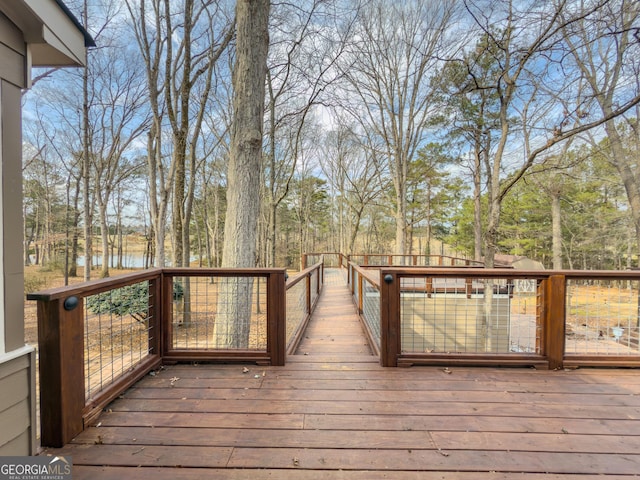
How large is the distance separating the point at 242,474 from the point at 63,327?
1.24 meters

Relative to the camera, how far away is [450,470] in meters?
1.37

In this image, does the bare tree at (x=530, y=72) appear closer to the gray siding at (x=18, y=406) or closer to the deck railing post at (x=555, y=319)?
the deck railing post at (x=555, y=319)

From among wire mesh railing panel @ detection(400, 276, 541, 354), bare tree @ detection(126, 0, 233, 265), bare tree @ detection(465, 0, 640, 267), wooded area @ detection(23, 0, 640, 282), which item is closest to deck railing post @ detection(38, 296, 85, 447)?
wooded area @ detection(23, 0, 640, 282)

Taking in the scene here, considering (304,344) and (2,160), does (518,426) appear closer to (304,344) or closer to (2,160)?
(304,344)

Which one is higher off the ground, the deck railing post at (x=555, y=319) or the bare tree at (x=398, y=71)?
the bare tree at (x=398, y=71)

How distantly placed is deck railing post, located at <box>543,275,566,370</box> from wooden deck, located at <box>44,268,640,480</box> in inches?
5.9

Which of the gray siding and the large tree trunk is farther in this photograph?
the large tree trunk

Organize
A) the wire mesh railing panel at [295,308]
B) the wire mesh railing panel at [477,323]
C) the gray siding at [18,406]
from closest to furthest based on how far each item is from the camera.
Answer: the gray siding at [18,406] < the wire mesh railing panel at [477,323] < the wire mesh railing panel at [295,308]

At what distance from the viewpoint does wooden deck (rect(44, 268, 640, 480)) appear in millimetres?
1389

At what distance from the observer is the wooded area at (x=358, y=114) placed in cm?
450

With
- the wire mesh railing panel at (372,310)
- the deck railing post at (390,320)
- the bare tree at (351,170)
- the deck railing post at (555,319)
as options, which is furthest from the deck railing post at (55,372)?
the bare tree at (351,170)

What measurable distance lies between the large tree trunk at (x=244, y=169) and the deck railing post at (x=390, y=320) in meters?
1.72

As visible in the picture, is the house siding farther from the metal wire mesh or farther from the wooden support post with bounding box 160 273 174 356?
the metal wire mesh

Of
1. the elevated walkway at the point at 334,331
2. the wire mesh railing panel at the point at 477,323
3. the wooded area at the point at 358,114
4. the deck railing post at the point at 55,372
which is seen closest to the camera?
the deck railing post at the point at 55,372
